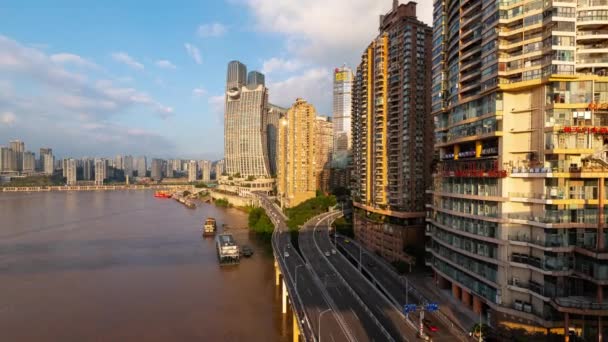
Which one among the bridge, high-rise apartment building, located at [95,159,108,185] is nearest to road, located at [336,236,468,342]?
the bridge

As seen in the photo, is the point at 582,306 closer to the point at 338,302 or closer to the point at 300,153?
the point at 338,302

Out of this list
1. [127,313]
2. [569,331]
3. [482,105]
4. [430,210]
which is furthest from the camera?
[430,210]

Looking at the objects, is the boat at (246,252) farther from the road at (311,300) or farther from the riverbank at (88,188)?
the riverbank at (88,188)

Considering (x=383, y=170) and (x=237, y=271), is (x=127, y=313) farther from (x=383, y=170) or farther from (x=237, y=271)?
(x=383, y=170)

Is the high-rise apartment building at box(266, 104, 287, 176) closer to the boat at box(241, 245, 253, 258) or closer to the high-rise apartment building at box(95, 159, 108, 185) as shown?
the boat at box(241, 245, 253, 258)

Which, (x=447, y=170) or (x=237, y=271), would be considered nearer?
(x=447, y=170)

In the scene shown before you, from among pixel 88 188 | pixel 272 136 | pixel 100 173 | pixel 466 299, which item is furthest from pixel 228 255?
pixel 100 173

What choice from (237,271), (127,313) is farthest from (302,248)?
(127,313)

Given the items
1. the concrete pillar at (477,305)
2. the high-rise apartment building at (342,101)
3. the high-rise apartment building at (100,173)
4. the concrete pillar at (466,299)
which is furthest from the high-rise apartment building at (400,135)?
the high-rise apartment building at (100,173)
